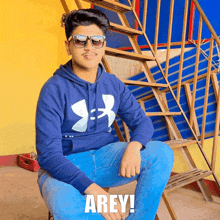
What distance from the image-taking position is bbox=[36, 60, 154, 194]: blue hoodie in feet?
3.55

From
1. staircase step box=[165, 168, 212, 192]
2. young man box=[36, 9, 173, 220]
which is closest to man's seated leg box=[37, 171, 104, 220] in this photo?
young man box=[36, 9, 173, 220]

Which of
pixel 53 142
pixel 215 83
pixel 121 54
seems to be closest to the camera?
pixel 53 142

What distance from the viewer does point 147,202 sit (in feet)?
3.52

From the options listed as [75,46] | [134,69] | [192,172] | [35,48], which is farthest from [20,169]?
[75,46]

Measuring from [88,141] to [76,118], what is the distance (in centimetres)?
15

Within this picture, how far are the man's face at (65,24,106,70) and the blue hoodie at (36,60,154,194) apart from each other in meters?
0.07

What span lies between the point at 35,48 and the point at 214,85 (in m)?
2.40

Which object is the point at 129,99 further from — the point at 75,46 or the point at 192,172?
the point at 192,172

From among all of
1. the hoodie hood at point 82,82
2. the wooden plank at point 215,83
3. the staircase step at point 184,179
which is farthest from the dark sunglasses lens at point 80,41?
the wooden plank at point 215,83

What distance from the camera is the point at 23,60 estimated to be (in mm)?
3447

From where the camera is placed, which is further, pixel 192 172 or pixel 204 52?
pixel 204 52

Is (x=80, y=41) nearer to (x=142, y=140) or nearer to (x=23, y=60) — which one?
(x=142, y=140)

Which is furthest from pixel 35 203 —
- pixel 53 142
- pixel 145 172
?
pixel 145 172

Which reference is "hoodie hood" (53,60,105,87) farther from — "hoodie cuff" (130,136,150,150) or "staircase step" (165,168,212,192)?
"staircase step" (165,168,212,192)
